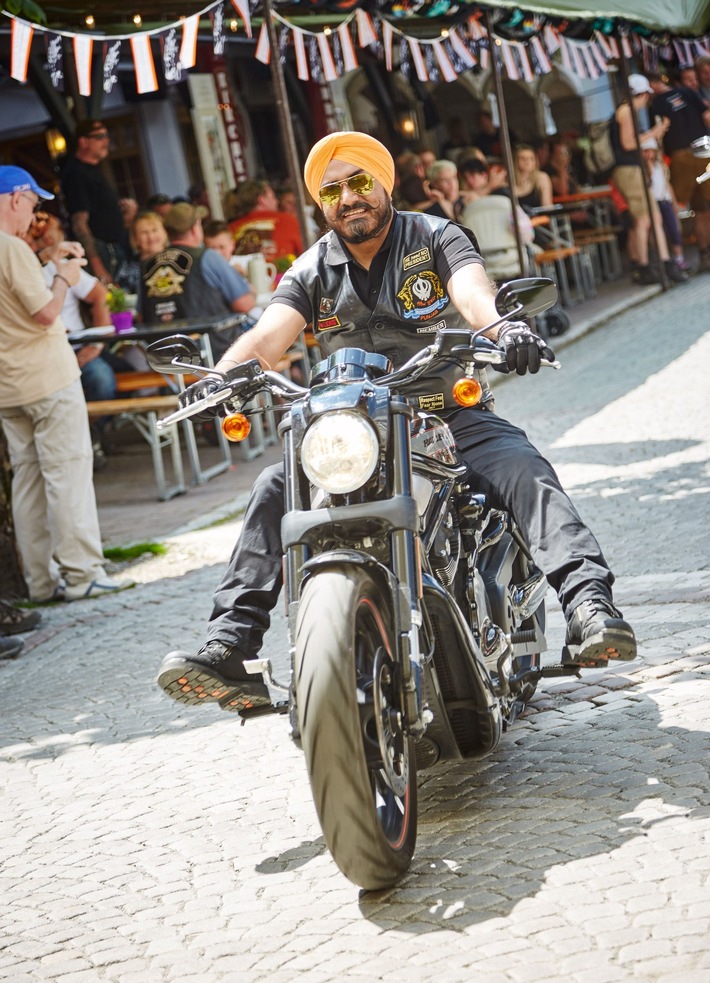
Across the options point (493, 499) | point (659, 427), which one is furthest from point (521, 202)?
point (493, 499)

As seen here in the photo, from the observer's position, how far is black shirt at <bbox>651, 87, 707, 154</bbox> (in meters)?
20.2

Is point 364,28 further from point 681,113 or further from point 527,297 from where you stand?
point 527,297

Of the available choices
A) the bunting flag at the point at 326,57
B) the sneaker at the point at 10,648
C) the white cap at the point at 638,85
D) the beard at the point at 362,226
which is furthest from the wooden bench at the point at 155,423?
the white cap at the point at 638,85

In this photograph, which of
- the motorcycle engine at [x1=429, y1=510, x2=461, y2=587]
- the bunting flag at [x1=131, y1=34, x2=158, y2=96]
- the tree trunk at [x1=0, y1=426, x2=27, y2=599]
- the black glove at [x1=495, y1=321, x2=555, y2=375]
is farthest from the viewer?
the bunting flag at [x1=131, y1=34, x2=158, y2=96]

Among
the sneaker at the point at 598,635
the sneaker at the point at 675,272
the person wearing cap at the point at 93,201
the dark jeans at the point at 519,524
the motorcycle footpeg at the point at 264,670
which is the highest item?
the person wearing cap at the point at 93,201

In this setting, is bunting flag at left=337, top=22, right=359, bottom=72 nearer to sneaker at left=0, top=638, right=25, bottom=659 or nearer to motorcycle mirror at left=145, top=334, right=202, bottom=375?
sneaker at left=0, top=638, right=25, bottom=659

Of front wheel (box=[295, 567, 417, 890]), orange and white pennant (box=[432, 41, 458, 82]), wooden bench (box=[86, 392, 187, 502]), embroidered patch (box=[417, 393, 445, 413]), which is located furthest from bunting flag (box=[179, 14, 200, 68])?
front wheel (box=[295, 567, 417, 890])

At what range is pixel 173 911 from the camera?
407 cm

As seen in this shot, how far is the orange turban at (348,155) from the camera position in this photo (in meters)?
4.77

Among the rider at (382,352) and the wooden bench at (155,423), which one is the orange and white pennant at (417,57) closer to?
the wooden bench at (155,423)

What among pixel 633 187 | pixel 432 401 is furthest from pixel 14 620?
pixel 633 187

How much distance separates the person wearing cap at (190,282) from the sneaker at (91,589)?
386 centimetres

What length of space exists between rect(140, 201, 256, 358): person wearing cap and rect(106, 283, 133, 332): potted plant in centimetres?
27

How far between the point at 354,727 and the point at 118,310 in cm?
928
